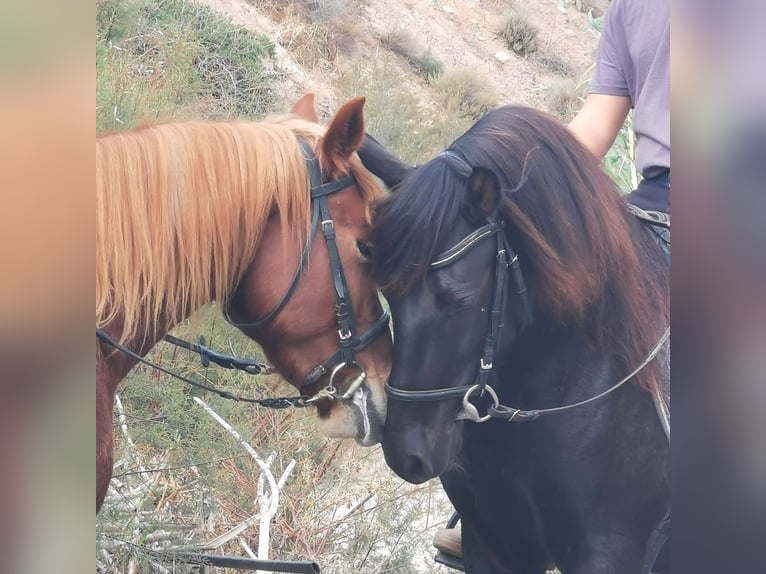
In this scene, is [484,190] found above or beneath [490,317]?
above

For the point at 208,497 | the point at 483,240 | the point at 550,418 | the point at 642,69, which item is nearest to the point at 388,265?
the point at 483,240

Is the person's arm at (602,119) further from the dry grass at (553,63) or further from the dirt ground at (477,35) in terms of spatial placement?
the dry grass at (553,63)

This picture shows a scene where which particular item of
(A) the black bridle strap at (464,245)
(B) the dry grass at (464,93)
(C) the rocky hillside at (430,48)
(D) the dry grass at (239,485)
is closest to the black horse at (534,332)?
(A) the black bridle strap at (464,245)

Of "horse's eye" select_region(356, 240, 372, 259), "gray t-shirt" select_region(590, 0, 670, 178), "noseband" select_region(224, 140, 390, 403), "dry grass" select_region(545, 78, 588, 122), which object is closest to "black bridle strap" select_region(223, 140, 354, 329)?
"noseband" select_region(224, 140, 390, 403)

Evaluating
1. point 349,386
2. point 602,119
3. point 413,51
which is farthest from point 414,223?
point 413,51

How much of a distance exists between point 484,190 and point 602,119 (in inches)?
35.9

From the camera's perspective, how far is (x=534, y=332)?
76.3 inches

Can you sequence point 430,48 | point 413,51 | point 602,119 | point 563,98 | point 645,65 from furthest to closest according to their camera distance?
point 563,98 → point 430,48 → point 413,51 → point 602,119 → point 645,65

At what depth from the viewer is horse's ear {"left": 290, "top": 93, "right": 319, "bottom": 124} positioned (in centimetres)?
224

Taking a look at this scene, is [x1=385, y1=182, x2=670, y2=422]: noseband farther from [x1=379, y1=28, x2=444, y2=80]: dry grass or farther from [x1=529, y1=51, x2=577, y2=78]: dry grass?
[x1=529, y1=51, x2=577, y2=78]: dry grass

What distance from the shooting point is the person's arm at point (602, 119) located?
2490 mm

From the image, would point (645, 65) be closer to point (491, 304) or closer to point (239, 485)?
point (491, 304)

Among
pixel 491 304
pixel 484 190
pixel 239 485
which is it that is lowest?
pixel 239 485
